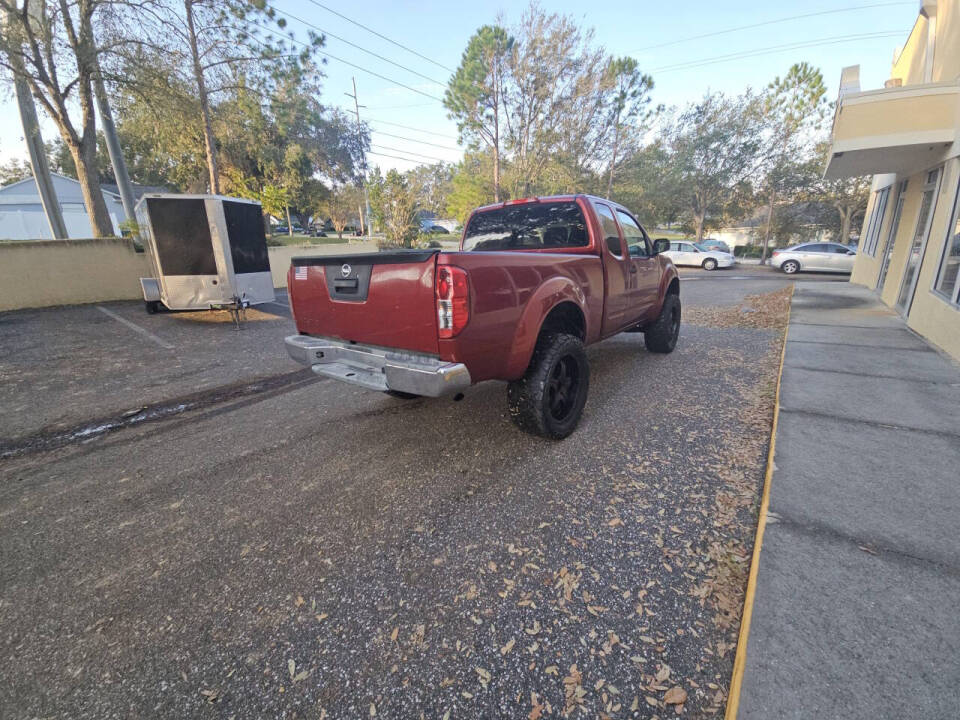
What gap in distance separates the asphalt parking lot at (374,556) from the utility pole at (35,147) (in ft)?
37.4

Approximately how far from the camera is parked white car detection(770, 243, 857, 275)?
18.4 m

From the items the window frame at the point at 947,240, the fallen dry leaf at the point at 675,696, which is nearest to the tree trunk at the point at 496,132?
the window frame at the point at 947,240

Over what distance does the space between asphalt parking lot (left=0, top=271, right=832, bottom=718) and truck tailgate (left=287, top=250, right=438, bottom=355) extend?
98 cm

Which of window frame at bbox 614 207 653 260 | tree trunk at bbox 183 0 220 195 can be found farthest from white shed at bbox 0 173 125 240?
window frame at bbox 614 207 653 260

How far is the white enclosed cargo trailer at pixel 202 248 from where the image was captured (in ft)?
25.0

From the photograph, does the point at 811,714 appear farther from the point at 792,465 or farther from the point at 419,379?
the point at 419,379

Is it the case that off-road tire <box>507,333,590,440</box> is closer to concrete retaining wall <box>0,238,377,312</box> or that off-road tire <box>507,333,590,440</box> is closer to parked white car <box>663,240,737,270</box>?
concrete retaining wall <box>0,238,377,312</box>

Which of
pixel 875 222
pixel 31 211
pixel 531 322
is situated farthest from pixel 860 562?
pixel 31 211

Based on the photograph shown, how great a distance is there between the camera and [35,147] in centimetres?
1149

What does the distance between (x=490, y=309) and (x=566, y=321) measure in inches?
47.8

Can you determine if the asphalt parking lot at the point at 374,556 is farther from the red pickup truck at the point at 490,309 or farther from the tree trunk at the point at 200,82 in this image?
the tree trunk at the point at 200,82

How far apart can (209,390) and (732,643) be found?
5345mm

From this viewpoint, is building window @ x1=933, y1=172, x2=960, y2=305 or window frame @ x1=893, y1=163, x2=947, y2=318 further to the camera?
window frame @ x1=893, y1=163, x2=947, y2=318

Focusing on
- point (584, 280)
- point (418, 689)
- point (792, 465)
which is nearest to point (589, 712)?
point (418, 689)
